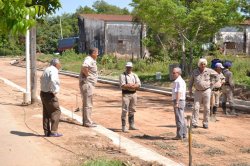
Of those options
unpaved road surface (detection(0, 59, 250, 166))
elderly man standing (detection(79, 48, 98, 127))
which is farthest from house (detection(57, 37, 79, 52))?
elderly man standing (detection(79, 48, 98, 127))

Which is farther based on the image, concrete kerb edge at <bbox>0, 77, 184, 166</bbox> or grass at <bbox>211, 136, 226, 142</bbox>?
grass at <bbox>211, 136, 226, 142</bbox>

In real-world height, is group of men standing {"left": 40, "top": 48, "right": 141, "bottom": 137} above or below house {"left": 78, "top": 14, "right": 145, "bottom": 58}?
below

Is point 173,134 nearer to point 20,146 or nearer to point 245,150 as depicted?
point 245,150

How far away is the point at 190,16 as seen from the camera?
851 inches

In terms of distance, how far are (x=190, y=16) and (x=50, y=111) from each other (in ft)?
43.0

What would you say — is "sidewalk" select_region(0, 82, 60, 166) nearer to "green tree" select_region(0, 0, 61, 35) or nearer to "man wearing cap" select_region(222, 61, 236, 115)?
"green tree" select_region(0, 0, 61, 35)

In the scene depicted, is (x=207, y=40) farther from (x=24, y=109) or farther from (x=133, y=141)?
(x=133, y=141)

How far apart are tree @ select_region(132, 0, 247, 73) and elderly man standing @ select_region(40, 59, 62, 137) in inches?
505

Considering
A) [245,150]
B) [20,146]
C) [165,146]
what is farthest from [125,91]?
[245,150]

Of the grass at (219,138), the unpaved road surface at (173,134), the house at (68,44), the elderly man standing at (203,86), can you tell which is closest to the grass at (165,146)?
the unpaved road surface at (173,134)

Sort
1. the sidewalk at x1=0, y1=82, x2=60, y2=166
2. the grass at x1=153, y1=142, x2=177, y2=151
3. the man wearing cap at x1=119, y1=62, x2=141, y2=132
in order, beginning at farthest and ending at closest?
the man wearing cap at x1=119, y1=62, x2=141, y2=132 → the grass at x1=153, y1=142, x2=177, y2=151 → the sidewalk at x1=0, y1=82, x2=60, y2=166

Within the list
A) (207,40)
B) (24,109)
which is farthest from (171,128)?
(207,40)

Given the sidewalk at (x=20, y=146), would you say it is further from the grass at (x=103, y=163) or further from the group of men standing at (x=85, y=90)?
the grass at (x=103, y=163)

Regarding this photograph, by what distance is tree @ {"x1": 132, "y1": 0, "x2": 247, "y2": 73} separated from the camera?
21641 mm
